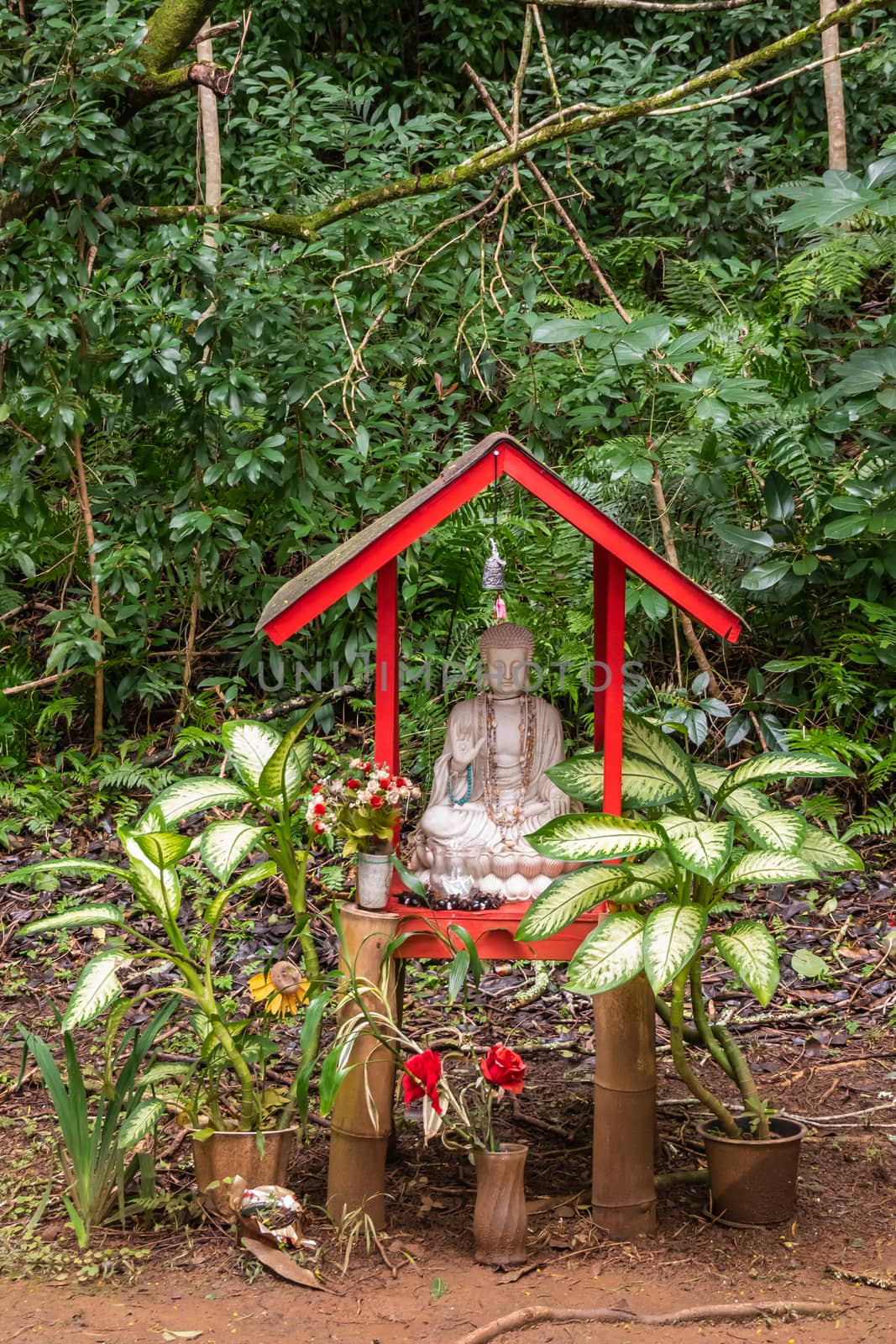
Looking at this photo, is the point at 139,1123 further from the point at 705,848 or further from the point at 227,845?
the point at 705,848

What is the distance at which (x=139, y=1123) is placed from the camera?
323cm

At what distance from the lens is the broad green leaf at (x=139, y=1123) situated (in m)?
3.20

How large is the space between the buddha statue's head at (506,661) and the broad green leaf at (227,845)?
0.81 m

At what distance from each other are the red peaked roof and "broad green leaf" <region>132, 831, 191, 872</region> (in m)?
0.62

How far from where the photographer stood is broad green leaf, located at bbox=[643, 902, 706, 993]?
289 centimetres

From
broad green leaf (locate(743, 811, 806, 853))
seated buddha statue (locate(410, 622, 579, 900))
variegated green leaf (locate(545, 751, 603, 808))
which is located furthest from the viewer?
seated buddha statue (locate(410, 622, 579, 900))

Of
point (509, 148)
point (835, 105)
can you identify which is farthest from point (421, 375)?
point (835, 105)

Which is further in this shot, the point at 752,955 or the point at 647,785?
the point at 647,785

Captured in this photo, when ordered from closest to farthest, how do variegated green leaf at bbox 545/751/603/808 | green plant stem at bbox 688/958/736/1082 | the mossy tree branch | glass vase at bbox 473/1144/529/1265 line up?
glass vase at bbox 473/1144/529/1265
green plant stem at bbox 688/958/736/1082
variegated green leaf at bbox 545/751/603/808
the mossy tree branch

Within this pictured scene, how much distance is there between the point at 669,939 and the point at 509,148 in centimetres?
297

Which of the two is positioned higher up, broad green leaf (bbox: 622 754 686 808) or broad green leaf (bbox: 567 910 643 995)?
broad green leaf (bbox: 622 754 686 808)

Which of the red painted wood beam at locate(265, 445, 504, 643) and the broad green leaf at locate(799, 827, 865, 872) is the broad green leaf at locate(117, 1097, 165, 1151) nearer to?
the red painted wood beam at locate(265, 445, 504, 643)

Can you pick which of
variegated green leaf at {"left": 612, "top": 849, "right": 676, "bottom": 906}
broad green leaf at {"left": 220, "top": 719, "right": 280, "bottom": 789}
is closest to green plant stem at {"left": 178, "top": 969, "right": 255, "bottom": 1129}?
broad green leaf at {"left": 220, "top": 719, "right": 280, "bottom": 789}

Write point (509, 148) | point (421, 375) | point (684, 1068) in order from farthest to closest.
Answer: point (421, 375), point (509, 148), point (684, 1068)
